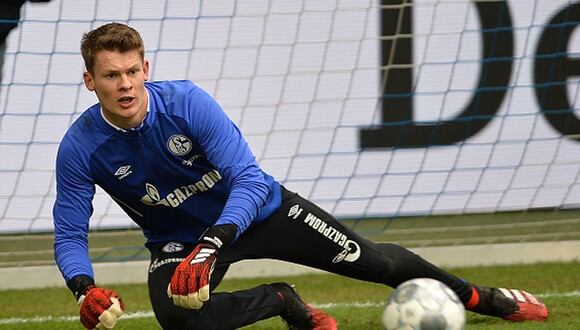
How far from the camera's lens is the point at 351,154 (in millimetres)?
7871

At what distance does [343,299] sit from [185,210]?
1827 millimetres

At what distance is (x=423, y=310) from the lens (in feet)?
14.8

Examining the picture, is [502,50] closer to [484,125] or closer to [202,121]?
[484,125]

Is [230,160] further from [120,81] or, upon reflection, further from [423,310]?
[423,310]

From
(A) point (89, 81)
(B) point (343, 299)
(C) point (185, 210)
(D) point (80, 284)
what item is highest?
(A) point (89, 81)

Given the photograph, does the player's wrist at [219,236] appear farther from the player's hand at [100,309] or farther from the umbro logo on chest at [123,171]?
the umbro logo on chest at [123,171]

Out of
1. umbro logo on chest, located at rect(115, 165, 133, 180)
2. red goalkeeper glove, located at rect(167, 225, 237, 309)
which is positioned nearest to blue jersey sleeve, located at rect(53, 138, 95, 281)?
umbro logo on chest, located at rect(115, 165, 133, 180)

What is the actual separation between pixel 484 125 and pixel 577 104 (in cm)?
62

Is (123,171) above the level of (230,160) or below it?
below

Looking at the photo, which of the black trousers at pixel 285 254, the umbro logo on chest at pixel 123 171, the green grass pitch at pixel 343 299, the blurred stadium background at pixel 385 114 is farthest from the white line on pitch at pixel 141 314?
the umbro logo on chest at pixel 123 171

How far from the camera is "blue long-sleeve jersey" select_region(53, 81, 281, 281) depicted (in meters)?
4.68

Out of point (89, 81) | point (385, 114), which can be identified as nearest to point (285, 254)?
point (89, 81)

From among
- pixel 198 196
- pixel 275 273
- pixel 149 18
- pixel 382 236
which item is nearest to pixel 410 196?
pixel 382 236

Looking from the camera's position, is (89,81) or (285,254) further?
(285,254)
